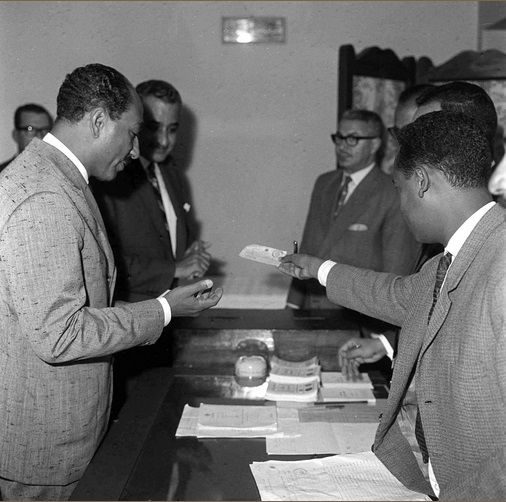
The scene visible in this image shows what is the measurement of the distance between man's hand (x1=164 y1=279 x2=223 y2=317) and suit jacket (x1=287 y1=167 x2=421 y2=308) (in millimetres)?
1536

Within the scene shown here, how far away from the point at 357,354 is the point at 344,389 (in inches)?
5.7

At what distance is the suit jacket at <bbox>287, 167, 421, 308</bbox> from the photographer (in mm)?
3414

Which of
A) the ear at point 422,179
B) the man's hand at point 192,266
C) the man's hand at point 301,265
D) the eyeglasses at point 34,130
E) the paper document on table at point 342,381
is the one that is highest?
the eyeglasses at point 34,130

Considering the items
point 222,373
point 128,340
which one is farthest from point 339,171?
point 128,340

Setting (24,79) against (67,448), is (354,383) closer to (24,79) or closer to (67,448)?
(67,448)

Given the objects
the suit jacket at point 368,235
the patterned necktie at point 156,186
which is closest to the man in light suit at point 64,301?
the patterned necktie at point 156,186

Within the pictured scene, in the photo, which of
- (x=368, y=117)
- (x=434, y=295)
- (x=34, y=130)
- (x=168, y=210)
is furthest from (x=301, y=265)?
(x=34, y=130)

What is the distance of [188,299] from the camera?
2.02 meters

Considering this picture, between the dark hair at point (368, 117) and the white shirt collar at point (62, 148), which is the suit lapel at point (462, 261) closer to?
the white shirt collar at point (62, 148)

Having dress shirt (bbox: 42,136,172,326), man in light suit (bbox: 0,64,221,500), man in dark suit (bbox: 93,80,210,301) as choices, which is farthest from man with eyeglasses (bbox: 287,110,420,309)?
dress shirt (bbox: 42,136,172,326)

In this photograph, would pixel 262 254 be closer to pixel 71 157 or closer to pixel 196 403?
pixel 196 403

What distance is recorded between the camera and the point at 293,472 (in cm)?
167

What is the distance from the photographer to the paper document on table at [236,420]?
6.31 ft

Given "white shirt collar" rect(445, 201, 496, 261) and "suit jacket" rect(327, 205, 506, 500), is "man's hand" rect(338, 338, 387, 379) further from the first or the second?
"white shirt collar" rect(445, 201, 496, 261)
